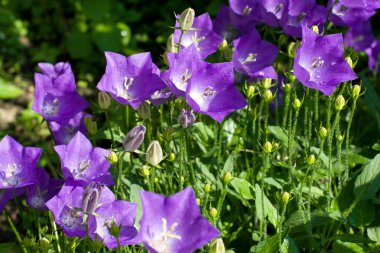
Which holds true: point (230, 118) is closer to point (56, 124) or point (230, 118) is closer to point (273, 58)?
point (273, 58)

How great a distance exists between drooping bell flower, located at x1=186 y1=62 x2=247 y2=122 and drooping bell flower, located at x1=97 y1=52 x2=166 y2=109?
0.19 meters

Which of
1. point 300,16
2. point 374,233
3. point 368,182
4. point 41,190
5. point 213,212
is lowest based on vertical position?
point 374,233

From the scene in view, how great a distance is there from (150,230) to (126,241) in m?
0.26

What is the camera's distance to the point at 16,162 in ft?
9.66

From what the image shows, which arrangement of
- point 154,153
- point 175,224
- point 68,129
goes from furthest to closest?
point 68,129
point 154,153
point 175,224

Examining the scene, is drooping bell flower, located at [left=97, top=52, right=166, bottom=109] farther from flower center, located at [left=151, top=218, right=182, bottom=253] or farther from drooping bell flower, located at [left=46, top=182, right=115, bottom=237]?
flower center, located at [left=151, top=218, right=182, bottom=253]

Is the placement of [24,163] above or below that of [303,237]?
above

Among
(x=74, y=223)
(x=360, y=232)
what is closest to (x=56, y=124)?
(x=74, y=223)

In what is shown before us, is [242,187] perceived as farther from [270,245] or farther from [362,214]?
[362,214]

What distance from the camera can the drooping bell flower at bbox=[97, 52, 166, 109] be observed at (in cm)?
282

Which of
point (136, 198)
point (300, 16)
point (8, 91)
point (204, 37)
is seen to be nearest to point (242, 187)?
point (136, 198)

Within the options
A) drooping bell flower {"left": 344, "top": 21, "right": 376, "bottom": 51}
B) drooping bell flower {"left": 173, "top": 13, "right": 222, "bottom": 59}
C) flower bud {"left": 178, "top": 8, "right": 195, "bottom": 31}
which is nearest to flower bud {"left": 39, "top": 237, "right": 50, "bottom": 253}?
flower bud {"left": 178, "top": 8, "right": 195, "bottom": 31}

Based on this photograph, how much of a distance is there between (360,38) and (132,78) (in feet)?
6.72

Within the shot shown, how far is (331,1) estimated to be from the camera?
3215 mm
